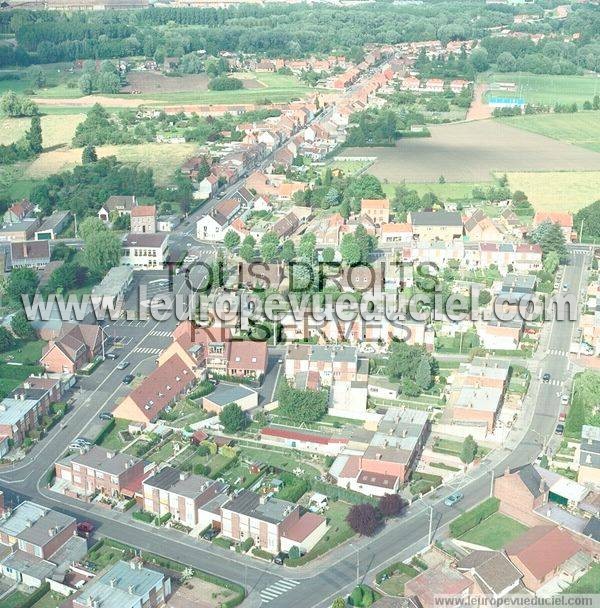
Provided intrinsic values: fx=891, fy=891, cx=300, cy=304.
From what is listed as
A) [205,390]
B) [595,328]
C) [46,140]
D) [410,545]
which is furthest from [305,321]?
[46,140]

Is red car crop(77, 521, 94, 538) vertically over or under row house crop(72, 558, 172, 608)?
under

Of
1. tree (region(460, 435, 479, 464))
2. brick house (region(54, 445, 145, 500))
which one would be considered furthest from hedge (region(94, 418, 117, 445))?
tree (region(460, 435, 479, 464))

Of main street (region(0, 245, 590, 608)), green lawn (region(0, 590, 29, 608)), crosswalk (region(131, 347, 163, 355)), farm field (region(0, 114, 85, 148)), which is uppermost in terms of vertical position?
farm field (region(0, 114, 85, 148))

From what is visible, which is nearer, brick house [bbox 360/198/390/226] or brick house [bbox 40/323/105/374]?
brick house [bbox 40/323/105/374]

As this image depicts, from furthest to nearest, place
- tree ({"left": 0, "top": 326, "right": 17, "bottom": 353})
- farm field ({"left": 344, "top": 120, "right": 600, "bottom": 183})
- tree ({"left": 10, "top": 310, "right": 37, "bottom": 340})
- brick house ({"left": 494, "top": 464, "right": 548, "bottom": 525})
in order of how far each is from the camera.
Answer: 1. farm field ({"left": 344, "top": 120, "right": 600, "bottom": 183})
2. tree ({"left": 10, "top": 310, "right": 37, "bottom": 340})
3. tree ({"left": 0, "top": 326, "right": 17, "bottom": 353})
4. brick house ({"left": 494, "top": 464, "right": 548, "bottom": 525})

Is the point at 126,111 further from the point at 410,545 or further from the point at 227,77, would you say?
the point at 410,545

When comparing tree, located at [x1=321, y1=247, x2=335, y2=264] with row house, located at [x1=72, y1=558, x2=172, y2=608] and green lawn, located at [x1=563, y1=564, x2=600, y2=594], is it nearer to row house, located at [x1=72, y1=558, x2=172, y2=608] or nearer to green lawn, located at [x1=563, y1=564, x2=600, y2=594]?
green lawn, located at [x1=563, y1=564, x2=600, y2=594]

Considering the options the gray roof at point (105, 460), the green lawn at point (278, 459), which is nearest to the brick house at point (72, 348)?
the gray roof at point (105, 460)

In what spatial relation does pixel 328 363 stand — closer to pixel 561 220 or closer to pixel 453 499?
pixel 453 499
